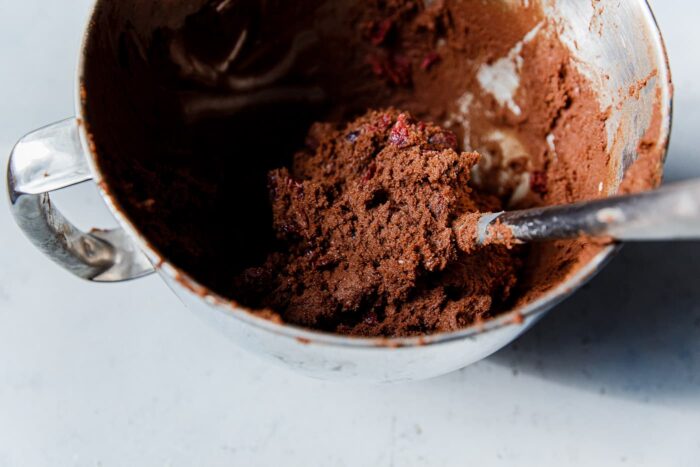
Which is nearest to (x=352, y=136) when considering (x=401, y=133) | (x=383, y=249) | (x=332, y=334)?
(x=401, y=133)

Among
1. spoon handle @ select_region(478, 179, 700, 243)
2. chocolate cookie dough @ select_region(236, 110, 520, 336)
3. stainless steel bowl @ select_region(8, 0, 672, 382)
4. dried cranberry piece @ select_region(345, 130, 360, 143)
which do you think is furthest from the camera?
dried cranberry piece @ select_region(345, 130, 360, 143)

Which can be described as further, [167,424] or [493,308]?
[167,424]

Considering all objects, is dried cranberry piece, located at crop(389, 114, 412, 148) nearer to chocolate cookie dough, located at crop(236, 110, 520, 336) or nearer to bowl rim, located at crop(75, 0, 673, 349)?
chocolate cookie dough, located at crop(236, 110, 520, 336)

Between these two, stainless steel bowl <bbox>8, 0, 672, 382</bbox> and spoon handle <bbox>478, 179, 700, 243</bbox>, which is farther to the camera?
stainless steel bowl <bbox>8, 0, 672, 382</bbox>

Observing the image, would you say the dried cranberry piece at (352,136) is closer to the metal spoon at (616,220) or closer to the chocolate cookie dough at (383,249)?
the chocolate cookie dough at (383,249)

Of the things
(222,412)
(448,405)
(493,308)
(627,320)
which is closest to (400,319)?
(493,308)

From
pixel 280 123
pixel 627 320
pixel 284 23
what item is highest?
pixel 284 23

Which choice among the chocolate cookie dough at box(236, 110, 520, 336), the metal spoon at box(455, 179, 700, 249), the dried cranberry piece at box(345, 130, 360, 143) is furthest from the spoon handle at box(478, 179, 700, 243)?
the dried cranberry piece at box(345, 130, 360, 143)

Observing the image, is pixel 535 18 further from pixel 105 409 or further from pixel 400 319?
pixel 105 409

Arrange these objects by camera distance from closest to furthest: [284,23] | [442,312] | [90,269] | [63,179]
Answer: [63,179] < [442,312] < [90,269] < [284,23]
